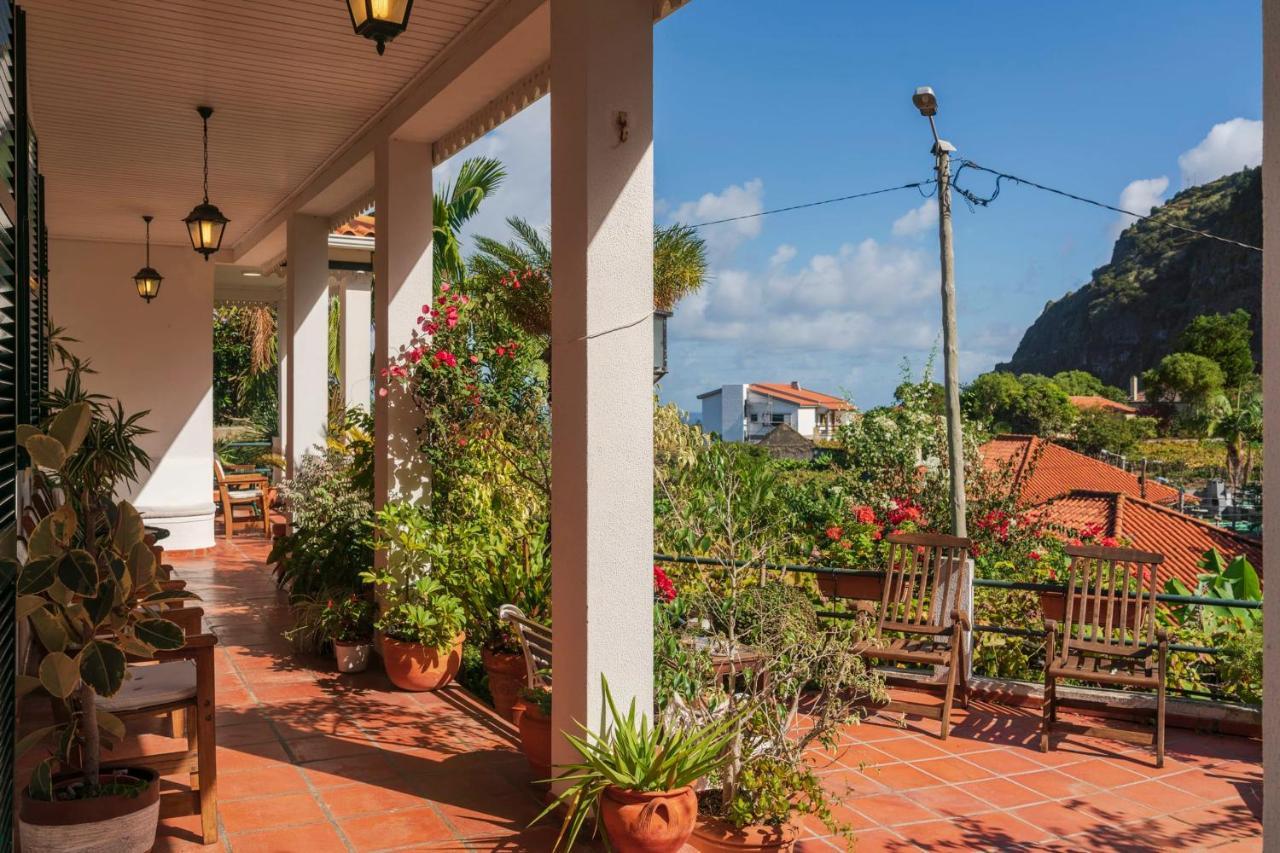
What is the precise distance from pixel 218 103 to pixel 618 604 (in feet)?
12.6

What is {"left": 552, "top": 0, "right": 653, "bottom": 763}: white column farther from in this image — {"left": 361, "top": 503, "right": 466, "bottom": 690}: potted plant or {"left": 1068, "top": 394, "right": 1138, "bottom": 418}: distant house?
{"left": 1068, "top": 394, "right": 1138, "bottom": 418}: distant house

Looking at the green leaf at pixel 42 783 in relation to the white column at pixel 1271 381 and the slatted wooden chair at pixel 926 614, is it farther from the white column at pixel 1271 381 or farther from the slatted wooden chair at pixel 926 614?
the slatted wooden chair at pixel 926 614

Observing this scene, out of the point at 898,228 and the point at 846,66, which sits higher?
the point at 846,66

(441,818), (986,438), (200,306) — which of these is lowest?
(441,818)

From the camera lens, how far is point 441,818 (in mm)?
3725

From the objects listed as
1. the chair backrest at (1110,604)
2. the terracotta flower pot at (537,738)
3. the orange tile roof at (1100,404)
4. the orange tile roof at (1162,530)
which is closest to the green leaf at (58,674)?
the terracotta flower pot at (537,738)

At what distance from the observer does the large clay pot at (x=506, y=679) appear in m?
4.98

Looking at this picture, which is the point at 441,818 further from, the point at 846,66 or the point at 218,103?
the point at 846,66

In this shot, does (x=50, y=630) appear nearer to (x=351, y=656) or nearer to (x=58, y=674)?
(x=58, y=674)

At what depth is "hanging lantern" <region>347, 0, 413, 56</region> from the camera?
3.00 metres

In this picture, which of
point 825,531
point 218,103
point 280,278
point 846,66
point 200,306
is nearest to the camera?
point 218,103

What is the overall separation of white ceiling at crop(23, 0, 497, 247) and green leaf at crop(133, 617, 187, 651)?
266cm

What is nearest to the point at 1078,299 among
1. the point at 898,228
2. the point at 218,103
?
the point at 898,228

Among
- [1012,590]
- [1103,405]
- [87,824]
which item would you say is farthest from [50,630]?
[1103,405]
